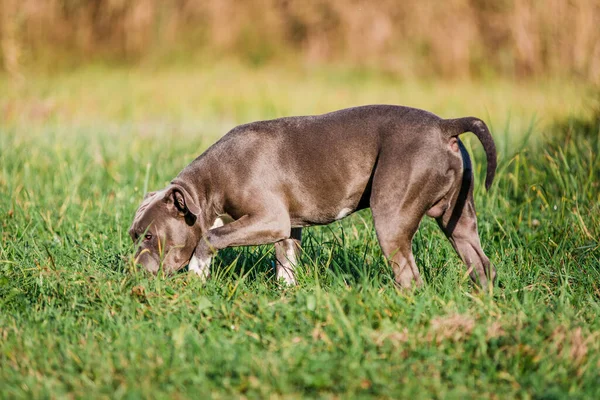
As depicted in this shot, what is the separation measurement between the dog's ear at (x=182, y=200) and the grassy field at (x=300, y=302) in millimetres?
441

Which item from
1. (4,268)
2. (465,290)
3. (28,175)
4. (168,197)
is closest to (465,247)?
(465,290)

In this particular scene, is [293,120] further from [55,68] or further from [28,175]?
[55,68]

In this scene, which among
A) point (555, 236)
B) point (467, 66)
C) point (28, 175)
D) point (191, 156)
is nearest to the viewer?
point (555, 236)

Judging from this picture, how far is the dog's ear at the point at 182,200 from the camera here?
464cm

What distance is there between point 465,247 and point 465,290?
30 centimetres

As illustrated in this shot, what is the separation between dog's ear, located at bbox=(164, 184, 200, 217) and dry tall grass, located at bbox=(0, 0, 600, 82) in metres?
10.3

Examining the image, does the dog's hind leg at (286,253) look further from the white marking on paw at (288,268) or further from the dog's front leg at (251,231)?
the dog's front leg at (251,231)

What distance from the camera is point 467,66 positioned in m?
14.8

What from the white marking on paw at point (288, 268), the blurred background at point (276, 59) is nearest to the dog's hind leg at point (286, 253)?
the white marking on paw at point (288, 268)

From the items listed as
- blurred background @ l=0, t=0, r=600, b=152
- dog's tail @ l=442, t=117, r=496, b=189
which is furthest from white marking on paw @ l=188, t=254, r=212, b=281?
blurred background @ l=0, t=0, r=600, b=152

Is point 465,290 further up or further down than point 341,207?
further down

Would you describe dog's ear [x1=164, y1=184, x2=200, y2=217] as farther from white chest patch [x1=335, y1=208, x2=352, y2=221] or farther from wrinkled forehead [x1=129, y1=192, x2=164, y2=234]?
white chest patch [x1=335, y1=208, x2=352, y2=221]

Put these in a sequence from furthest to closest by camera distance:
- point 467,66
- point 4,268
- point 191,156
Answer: point 467,66
point 191,156
point 4,268

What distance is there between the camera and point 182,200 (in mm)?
4742
